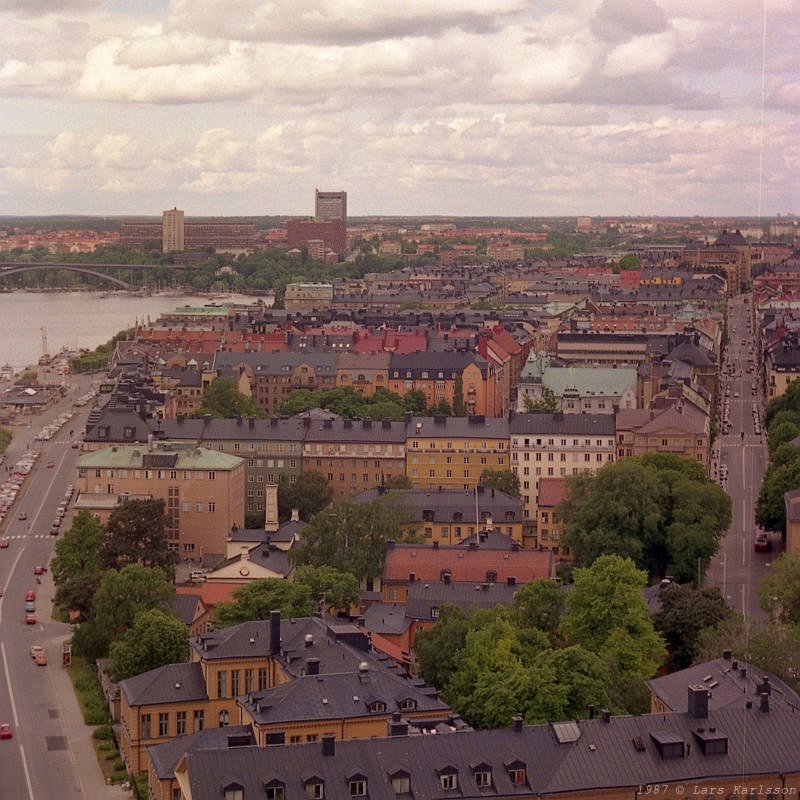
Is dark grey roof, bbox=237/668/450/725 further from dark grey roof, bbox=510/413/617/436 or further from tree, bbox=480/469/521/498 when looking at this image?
dark grey roof, bbox=510/413/617/436

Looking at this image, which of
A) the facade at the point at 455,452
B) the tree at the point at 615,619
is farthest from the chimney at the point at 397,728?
the facade at the point at 455,452

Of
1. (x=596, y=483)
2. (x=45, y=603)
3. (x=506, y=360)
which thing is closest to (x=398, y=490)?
(x=596, y=483)

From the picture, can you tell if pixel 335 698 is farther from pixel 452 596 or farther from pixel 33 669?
pixel 33 669

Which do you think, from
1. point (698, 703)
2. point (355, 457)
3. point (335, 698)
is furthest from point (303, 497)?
point (698, 703)

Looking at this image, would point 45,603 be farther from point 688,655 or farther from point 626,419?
point 626,419

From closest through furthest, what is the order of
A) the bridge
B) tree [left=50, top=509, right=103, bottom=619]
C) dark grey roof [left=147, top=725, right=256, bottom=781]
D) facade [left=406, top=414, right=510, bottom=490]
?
dark grey roof [left=147, top=725, right=256, bottom=781] < tree [left=50, top=509, right=103, bottom=619] < facade [left=406, top=414, right=510, bottom=490] < the bridge

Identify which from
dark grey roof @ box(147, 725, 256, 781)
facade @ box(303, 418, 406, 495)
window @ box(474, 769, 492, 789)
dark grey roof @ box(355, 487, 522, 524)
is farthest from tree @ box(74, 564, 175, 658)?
facade @ box(303, 418, 406, 495)
